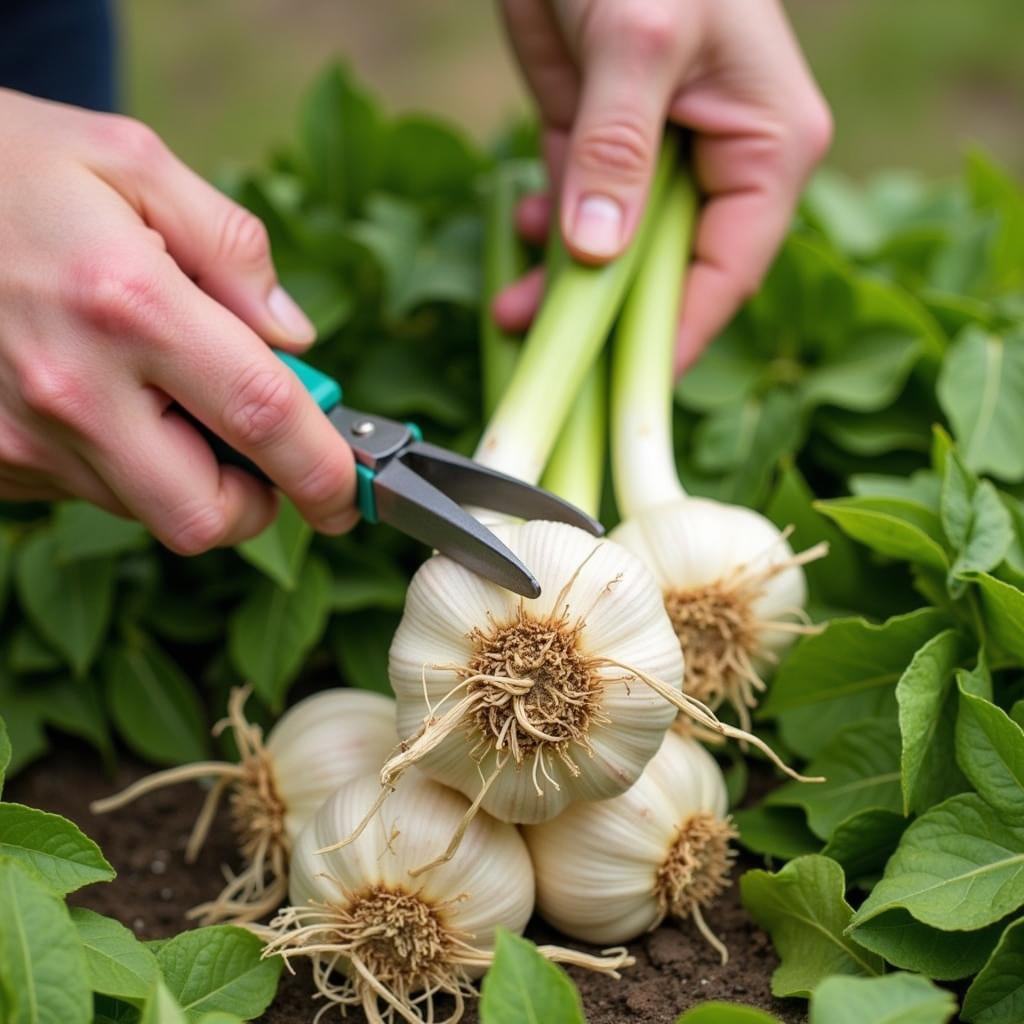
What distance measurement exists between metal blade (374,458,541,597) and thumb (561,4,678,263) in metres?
0.42

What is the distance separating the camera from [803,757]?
4.35ft

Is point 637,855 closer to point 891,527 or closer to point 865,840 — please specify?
point 865,840

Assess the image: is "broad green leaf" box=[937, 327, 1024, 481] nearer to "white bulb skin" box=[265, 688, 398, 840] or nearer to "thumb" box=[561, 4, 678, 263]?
"thumb" box=[561, 4, 678, 263]

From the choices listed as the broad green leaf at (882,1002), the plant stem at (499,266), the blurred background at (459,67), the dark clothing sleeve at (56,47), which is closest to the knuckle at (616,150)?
the plant stem at (499,266)

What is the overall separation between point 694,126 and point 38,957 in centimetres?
126

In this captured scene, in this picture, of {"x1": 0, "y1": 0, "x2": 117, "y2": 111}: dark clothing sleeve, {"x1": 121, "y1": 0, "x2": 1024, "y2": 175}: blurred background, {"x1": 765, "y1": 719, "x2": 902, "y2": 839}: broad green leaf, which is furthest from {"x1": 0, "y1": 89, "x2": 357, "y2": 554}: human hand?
{"x1": 121, "y1": 0, "x2": 1024, "y2": 175}: blurred background

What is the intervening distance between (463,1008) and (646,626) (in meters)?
0.38

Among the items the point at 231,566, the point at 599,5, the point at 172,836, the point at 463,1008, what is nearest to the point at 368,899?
the point at 463,1008

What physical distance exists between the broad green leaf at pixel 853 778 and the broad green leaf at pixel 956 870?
0.12 metres

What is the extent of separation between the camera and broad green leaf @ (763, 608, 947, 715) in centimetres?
121

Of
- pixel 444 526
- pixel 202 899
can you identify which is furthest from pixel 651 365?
pixel 202 899

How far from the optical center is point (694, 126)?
5.32 ft

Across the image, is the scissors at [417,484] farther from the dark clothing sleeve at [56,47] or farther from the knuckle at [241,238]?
the dark clothing sleeve at [56,47]

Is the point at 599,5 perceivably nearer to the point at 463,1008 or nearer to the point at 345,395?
the point at 345,395
